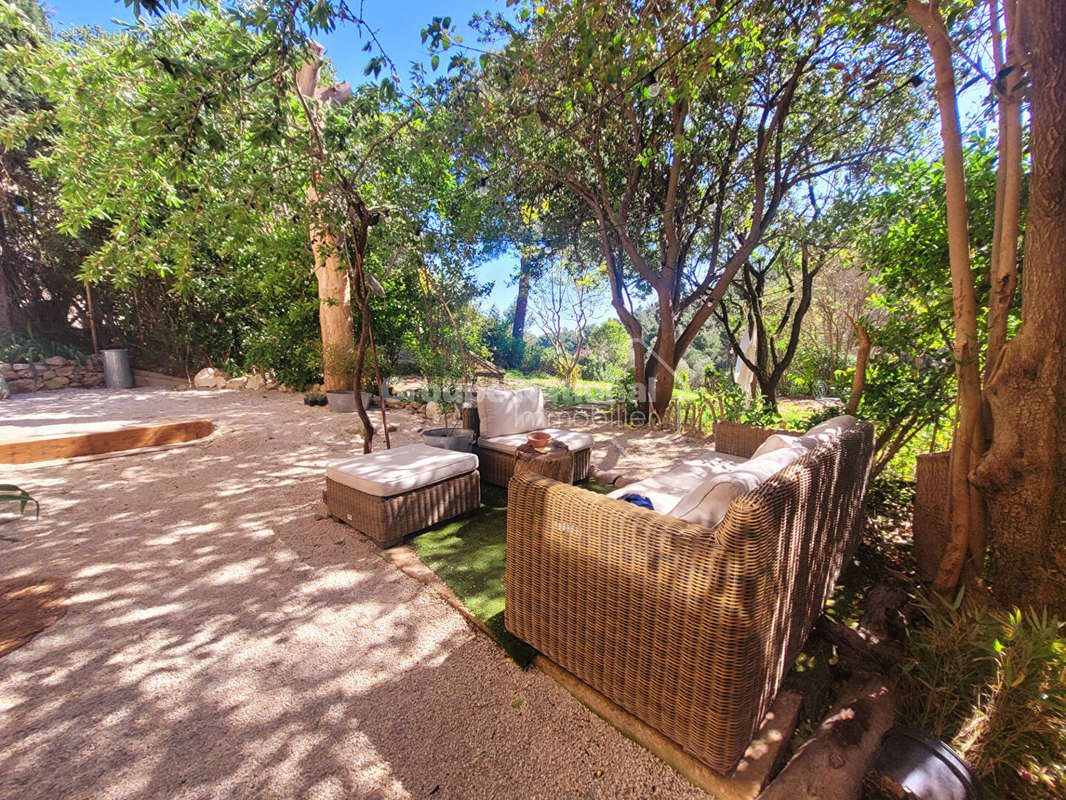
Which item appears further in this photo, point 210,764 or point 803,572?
point 803,572

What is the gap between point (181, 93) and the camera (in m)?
2.02

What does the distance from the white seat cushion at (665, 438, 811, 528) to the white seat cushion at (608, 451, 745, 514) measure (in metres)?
0.48

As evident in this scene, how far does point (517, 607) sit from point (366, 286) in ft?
8.79

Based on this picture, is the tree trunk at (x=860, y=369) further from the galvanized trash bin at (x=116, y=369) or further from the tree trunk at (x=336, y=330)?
the galvanized trash bin at (x=116, y=369)

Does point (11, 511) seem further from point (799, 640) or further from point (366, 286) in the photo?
point (799, 640)

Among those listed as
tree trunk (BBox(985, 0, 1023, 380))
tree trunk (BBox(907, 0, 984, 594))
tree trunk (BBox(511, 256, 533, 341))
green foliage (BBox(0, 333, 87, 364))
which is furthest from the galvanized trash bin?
tree trunk (BBox(985, 0, 1023, 380))

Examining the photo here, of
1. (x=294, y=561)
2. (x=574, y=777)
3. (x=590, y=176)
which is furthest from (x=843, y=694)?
(x=590, y=176)

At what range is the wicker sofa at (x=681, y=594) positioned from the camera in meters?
1.11

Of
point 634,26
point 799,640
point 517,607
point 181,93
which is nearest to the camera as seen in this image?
point 799,640

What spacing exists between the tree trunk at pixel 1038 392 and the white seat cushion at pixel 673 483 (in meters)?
1.02

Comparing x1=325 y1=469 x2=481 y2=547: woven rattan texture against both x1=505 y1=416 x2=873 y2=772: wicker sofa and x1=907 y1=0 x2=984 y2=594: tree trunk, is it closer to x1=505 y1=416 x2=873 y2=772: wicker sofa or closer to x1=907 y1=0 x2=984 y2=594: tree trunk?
x1=505 y1=416 x2=873 y2=772: wicker sofa

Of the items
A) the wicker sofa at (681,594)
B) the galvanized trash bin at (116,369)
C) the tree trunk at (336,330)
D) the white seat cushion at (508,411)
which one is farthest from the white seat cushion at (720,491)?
the galvanized trash bin at (116,369)

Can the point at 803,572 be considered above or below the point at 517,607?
above

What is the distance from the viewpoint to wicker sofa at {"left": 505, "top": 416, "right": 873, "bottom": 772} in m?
1.11
